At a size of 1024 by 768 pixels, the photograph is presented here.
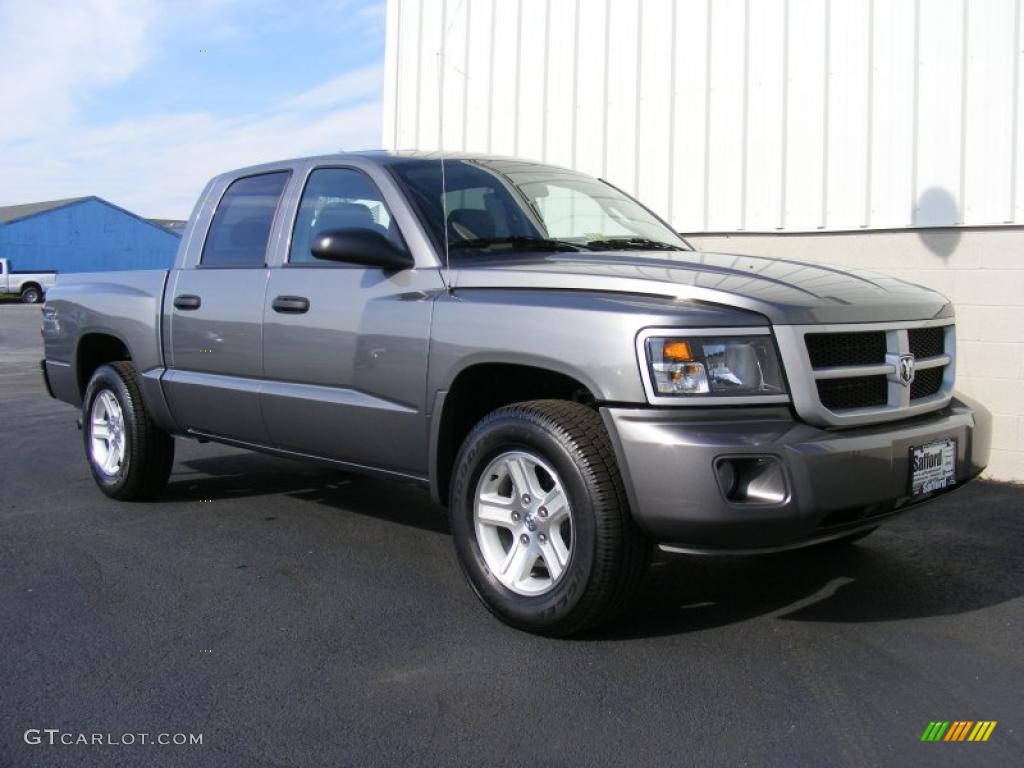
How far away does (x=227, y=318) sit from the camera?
16.8 ft

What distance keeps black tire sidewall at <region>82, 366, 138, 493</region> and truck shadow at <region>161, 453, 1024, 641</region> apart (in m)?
0.34

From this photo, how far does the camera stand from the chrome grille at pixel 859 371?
3400 millimetres

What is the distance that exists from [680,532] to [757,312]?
2.50 feet

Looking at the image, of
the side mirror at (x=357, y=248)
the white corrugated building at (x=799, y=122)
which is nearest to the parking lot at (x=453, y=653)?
the side mirror at (x=357, y=248)

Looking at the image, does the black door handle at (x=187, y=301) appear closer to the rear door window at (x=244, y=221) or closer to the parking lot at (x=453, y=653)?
the rear door window at (x=244, y=221)

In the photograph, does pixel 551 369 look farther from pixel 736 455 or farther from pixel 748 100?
pixel 748 100

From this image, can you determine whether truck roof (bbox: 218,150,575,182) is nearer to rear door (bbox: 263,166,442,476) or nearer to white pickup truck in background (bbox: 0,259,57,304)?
rear door (bbox: 263,166,442,476)

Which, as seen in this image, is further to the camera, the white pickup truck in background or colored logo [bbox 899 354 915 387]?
the white pickup truck in background

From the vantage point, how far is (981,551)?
16.4 ft

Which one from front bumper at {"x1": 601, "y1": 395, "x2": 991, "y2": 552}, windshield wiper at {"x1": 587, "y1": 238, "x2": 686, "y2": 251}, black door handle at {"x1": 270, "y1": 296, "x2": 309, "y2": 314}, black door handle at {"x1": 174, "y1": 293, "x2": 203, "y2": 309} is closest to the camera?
front bumper at {"x1": 601, "y1": 395, "x2": 991, "y2": 552}

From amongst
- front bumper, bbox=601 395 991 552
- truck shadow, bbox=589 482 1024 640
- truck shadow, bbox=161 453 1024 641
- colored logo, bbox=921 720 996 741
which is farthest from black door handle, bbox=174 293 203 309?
colored logo, bbox=921 720 996 741

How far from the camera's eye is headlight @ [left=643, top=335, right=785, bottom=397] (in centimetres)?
337

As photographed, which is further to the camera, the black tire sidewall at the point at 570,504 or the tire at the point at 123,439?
the tire at the point at 123,439

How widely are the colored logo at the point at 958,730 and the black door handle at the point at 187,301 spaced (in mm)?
3888
